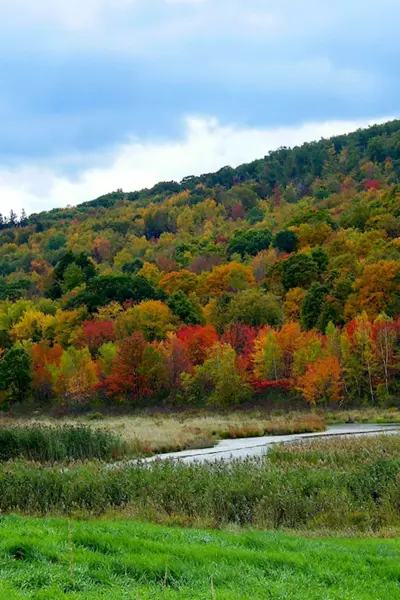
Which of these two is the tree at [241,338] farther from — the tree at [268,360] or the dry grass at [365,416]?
the dry grass at [365,416]

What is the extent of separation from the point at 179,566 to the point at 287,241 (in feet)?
399

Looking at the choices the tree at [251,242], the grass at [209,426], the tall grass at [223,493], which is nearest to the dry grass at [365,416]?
the grass at [209,426]

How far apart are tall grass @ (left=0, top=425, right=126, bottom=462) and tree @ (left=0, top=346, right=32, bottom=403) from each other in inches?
1867

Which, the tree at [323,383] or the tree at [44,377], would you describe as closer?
the tree at [323,383]

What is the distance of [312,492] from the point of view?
16797 millimetres

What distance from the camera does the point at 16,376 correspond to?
75.1 m

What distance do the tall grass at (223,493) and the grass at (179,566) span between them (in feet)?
12.5

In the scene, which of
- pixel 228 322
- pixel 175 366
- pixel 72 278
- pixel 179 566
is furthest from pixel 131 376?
pixel 179 566

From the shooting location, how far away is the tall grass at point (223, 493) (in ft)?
50.2

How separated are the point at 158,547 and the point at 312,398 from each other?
170 feet

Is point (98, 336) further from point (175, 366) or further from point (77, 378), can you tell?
point (175, 366)

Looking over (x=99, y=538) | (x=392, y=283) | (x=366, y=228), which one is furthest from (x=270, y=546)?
(x=366, y=228)

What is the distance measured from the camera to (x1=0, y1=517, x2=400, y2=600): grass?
758 cm

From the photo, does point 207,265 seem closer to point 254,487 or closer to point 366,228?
point 366,228
